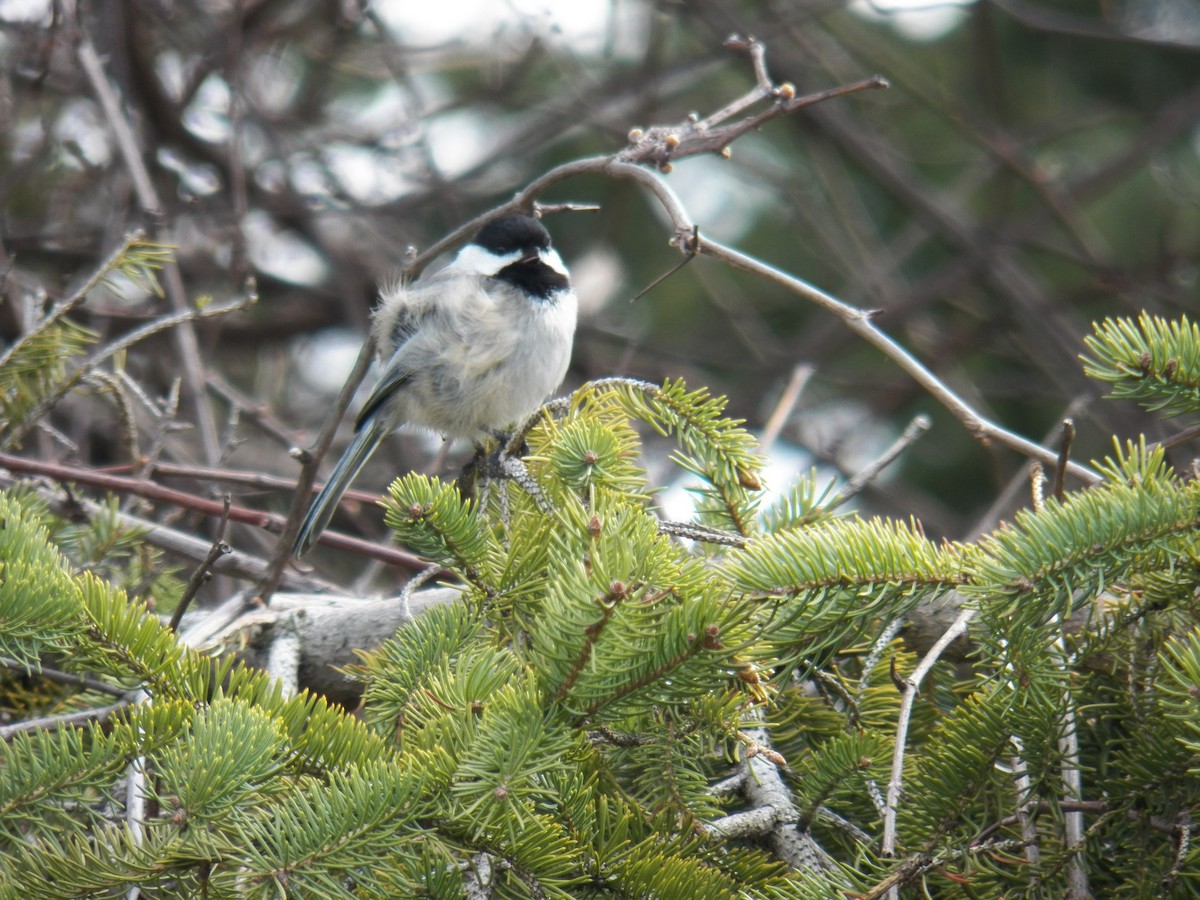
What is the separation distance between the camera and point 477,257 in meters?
3.77

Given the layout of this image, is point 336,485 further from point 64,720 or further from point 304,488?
point 64,720

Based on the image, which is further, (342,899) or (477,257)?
(477,257)

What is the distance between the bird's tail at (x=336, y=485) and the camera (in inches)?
115

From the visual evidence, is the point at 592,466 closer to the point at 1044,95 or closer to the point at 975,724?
the point at 975,724

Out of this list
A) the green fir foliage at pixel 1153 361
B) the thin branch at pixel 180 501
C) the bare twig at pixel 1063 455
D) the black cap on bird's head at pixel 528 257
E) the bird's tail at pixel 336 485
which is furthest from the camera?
the black cap on bird's head at pixel 528 257

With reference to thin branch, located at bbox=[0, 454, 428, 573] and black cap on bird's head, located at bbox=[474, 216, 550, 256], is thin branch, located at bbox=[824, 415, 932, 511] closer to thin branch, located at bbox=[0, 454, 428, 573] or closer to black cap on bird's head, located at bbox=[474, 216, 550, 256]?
thin branch, located at bbox=[0, 454, 428, 573]

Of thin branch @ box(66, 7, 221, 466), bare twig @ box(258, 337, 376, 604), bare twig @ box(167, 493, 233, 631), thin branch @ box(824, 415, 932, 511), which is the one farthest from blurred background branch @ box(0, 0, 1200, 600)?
thin branch @ box(824, 415, 932, 511)

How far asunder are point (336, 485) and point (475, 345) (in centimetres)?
62

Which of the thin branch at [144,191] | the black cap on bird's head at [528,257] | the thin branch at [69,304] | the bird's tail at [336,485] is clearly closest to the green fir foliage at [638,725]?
the thin branch at [69,304]

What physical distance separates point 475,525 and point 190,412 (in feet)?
11.6

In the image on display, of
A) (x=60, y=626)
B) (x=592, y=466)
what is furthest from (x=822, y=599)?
(x=60, y=626)

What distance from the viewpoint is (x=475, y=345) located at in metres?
3.43

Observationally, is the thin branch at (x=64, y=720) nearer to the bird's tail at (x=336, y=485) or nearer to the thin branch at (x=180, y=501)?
the thin branch at (x=180, y=501)

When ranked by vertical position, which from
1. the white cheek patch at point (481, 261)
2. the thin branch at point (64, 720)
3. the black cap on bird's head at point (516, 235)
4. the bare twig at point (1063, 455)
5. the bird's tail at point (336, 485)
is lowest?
the bird's tail at point (336, 485)
